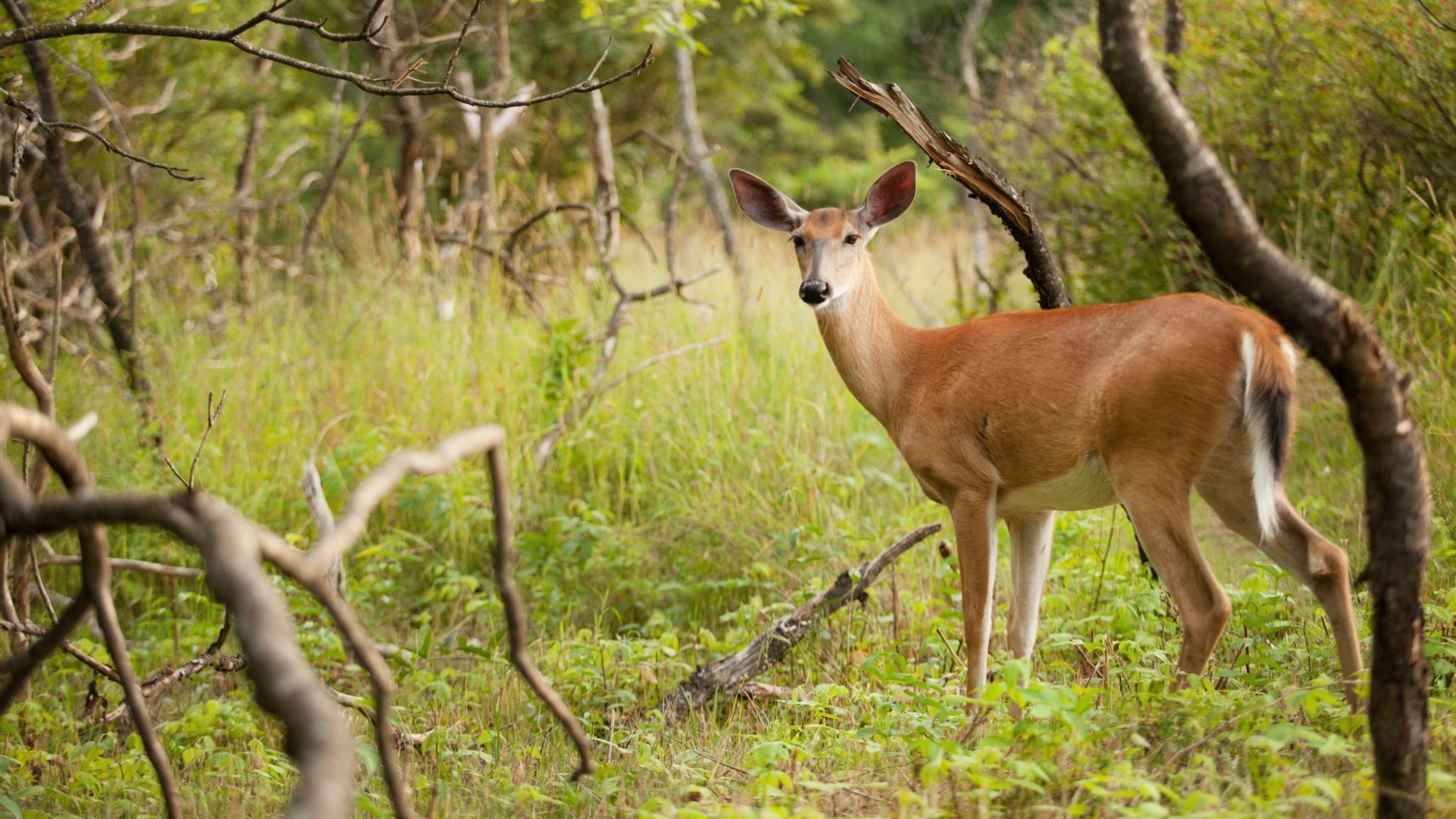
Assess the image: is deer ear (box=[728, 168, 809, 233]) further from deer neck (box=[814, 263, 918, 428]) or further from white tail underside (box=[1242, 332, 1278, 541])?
white tail underside (box=[1242, 332, 1278, 541])

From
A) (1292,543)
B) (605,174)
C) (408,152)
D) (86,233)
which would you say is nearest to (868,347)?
(1292,543)

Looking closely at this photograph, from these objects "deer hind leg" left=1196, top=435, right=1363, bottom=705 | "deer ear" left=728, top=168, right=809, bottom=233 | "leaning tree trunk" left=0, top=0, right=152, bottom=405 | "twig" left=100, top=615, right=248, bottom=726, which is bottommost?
"deer hind leg" left=1196, top=435, right=1363, bottom=705

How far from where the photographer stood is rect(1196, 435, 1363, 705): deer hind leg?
11.7ft

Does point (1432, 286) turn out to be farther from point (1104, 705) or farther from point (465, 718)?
point (465, 718)

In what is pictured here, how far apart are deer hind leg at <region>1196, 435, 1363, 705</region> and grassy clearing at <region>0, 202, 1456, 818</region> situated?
173mm

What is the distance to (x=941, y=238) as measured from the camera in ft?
48.5

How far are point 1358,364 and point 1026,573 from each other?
2187 millimetres

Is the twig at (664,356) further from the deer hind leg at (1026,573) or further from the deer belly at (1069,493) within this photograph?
the deer belly at (1069,493)

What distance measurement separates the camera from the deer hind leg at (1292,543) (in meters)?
3.58

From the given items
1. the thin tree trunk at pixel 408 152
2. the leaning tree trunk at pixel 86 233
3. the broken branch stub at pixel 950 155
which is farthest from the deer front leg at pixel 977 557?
the thin tree trunk at pixel 408 152

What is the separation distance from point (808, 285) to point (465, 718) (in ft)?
6.44

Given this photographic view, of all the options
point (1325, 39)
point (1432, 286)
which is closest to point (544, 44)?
point (1325, 39)

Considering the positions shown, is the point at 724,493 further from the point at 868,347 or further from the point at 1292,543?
the point at 1292,543

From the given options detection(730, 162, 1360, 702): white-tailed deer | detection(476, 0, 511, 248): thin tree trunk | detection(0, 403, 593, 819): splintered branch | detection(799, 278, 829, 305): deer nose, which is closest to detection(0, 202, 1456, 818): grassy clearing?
detection(730, 162, 1360, 702): white-tailed deer
